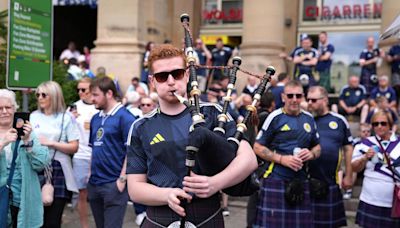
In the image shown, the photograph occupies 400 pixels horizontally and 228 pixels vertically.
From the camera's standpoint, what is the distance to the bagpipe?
216 cm

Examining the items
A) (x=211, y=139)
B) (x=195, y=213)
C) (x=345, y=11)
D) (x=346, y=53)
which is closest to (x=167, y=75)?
(x=211, y=139)

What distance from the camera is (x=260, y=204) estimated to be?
5.04 metres

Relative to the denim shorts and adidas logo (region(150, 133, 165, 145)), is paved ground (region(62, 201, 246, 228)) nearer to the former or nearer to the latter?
the denim shorts

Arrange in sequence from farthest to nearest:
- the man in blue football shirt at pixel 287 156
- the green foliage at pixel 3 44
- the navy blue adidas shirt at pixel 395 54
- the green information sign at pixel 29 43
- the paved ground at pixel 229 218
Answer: the navy blue adidas shirt at pixel 395 54 < the paved ground at pixel 229 218 < the green foliage at pixel 3 44 < the green information sign at pixel 29 43 < the man in blue football shirt at pixel 287 156

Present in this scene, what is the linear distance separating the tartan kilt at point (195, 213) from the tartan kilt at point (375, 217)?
2798mm

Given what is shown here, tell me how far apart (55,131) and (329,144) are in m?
2.83

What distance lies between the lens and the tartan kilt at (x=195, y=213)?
7.89 ft

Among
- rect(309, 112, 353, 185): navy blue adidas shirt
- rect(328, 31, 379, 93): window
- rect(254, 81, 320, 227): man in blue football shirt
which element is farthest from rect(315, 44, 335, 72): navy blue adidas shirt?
rect(254, 81, 320, 227): man in blue football shirt

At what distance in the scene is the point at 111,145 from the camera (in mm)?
4766

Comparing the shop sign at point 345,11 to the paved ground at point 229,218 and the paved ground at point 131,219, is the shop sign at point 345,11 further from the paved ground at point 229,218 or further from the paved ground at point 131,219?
the paved ground at point 131,219

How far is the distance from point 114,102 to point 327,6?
1124 cm

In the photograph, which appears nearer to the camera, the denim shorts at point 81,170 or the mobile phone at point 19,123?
the mobile phone at point 19,123

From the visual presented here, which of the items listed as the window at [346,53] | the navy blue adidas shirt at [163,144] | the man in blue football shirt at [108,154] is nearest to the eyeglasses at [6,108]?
the man in blue football shirt at [108,154]

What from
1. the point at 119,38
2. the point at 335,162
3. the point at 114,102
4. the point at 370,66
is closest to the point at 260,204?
the point at 335,162
